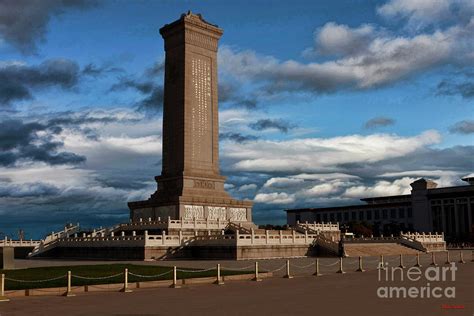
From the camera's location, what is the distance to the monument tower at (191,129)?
7100cm

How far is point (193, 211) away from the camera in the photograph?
68188 millimetres

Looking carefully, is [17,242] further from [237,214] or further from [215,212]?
[237,214]

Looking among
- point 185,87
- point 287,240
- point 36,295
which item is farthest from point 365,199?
point 36,295

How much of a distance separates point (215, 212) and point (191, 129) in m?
11.0

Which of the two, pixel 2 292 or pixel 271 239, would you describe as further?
pixel 271 239

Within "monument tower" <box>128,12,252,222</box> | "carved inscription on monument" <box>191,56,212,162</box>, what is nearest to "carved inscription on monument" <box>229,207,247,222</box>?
"monument tower" <box>128,12,252,222</box>

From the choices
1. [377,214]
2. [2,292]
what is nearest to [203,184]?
[2,292]

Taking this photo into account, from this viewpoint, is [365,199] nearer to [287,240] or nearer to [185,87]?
[185,87]

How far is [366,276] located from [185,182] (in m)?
43.2

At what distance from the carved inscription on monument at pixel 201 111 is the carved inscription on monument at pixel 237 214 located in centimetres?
727

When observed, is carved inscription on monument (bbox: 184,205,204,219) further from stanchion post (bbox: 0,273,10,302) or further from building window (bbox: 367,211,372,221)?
building window (bbox: 367,211,372,221)

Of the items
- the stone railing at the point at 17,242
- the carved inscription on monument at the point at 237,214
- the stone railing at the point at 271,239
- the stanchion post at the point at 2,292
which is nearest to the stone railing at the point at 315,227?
the carved inscription on monument at the point at 237,214

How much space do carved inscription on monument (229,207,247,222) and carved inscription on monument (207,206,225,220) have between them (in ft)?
5.03

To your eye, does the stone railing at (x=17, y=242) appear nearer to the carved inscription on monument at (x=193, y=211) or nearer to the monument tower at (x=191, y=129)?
the monument tower at (x=191, y=129)
